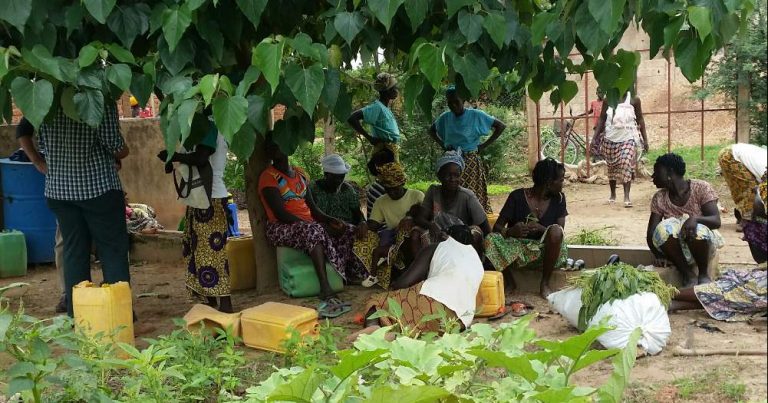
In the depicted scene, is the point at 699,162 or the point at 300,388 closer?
the point at 300,388

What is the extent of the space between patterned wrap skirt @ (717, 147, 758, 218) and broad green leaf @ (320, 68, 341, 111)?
2.43 meters

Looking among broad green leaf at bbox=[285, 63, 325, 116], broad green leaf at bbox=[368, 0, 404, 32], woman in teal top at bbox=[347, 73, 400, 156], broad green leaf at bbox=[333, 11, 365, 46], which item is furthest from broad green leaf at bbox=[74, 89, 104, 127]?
woman in teal top at bbox=[347, 73, 400, 156]

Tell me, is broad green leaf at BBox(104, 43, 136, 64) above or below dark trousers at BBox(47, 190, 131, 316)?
above

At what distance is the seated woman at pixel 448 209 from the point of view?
17.4ft

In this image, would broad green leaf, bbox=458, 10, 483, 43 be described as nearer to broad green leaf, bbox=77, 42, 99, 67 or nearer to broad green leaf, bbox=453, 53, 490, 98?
broad green leaf, bbox=453, 53, 490, 98

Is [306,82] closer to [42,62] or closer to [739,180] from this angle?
[42,62]

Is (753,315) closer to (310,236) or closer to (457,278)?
(457,278)

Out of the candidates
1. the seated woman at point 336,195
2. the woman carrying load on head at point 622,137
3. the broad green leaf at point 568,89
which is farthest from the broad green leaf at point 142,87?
the woman carrying load on head at point 622,137

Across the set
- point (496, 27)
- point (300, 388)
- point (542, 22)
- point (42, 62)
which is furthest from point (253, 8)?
point (300, 388)

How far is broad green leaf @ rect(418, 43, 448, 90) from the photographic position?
3.42 metres

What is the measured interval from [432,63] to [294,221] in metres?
2.34

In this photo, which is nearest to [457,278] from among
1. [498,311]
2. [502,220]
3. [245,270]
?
[498,311]

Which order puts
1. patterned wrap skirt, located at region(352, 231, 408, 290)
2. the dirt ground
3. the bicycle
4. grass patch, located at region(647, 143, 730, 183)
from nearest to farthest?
the dirt ground < patterned wrap skirt, located at region(352, 231, 408, 290) < grass patch, located at region(647, 143, 730, 183) < the bicycle

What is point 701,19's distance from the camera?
3.09 m
